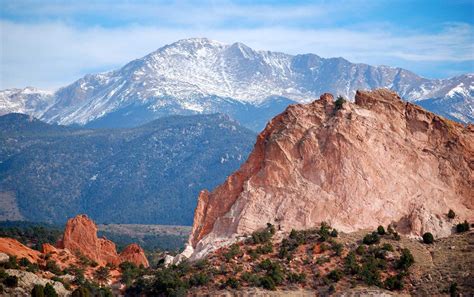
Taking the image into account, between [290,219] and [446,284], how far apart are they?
18316 millimetres

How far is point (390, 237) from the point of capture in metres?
86.5

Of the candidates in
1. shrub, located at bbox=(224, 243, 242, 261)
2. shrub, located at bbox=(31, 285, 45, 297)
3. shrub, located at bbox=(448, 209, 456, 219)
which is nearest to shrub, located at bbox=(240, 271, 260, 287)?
shrub, located at bbox=(224, 243, 242, 261)

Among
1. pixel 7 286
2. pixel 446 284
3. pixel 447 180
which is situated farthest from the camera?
pixel 447 180

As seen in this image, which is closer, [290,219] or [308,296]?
[308,296]

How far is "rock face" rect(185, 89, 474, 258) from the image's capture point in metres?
89.9

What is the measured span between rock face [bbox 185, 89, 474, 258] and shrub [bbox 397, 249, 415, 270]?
679 centimetres

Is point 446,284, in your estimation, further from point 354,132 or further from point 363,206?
point 354,132

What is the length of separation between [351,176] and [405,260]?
41.3ft

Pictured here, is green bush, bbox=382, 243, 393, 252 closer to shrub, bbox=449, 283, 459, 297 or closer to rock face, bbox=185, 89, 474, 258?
rock face, bbox=185, 89, 474, 258

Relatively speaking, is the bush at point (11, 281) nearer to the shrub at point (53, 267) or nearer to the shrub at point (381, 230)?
the shrub at point (53, 267)

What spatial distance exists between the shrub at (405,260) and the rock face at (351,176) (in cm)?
679

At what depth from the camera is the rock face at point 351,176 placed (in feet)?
295

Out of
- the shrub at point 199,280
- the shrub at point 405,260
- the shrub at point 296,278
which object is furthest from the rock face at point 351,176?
the shrub at point 296,278

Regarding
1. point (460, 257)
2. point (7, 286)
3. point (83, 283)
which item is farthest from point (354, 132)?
point (7, 286)
